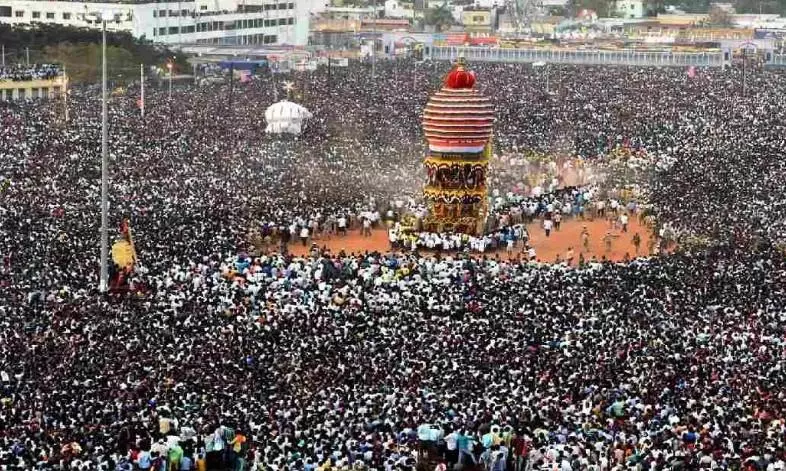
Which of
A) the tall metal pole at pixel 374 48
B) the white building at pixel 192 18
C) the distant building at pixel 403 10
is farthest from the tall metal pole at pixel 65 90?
the distant building at pixel 403 10

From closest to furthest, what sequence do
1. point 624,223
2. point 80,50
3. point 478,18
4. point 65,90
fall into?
point 624,223
point 65,90
point 80,50
point 478,18

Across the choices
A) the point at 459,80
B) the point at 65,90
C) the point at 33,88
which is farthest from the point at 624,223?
the point at 33,88

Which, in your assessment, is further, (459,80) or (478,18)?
(478,18)

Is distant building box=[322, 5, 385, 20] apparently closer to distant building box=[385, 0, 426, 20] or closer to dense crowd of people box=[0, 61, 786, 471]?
distant building box=[385, 0, 426, 20]

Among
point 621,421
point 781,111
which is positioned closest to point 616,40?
point 781,111

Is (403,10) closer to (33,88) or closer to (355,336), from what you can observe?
(33,88)

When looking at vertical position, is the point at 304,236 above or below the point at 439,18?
below

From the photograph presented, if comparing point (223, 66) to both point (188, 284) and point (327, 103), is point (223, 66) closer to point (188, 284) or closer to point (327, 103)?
point (327, 103)

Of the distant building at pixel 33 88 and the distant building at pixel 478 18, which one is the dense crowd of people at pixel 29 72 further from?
the distant building at pixel 478 18
